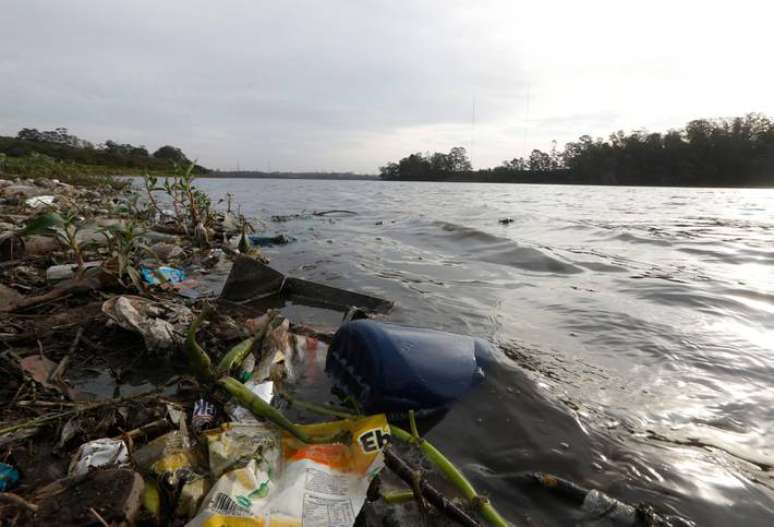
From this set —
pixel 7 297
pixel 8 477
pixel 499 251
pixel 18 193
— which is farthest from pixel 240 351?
pixel 18 193

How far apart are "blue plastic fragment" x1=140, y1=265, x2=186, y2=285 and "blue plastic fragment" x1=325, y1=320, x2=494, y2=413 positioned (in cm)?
212

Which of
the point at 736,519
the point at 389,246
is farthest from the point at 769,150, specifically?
the point at 736,519

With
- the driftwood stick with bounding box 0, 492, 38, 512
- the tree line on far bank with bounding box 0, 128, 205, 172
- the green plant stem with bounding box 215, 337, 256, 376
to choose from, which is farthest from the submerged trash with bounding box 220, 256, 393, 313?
the tree line on far bank with bounding box 0, 128, 205, 172

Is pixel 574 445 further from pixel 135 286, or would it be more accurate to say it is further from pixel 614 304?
pixel 135 286

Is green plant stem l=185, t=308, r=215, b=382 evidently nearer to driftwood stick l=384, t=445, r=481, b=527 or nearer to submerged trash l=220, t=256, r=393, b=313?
driftwood stick l=384, t=445, r=481, b=527

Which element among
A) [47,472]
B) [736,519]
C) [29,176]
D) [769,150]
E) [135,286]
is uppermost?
[769,150]

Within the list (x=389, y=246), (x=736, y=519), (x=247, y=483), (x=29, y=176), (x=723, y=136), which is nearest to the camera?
(x=247, y=483)

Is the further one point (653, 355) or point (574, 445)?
point (653, 355)

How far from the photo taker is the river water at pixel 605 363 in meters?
1.82

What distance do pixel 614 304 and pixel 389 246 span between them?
14.8ft

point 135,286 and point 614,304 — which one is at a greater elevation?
point 135,286

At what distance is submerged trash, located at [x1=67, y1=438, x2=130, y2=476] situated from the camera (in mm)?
1319

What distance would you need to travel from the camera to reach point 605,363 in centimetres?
307

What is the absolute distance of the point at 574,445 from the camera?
203 centimetres
